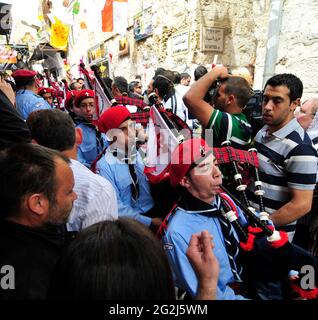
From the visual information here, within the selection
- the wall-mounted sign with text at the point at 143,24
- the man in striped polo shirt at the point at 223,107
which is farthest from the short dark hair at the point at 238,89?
the wall-mounted sign with text at the point at 143,24

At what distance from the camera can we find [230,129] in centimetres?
207

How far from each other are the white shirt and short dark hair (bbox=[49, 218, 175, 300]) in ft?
2.63

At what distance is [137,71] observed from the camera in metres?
11.3

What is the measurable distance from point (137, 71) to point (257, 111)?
8.82 meters

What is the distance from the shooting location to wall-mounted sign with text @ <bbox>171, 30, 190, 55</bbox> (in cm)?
805

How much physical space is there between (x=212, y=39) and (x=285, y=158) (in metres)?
6.85

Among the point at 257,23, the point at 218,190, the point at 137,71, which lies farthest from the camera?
the point at 137,71

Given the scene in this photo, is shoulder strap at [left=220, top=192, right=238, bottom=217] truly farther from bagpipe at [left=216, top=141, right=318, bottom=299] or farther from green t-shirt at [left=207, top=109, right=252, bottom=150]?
green t-shirt at [left=207, top=109, right=252, bottom=150]

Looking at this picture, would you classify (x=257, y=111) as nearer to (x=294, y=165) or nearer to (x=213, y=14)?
(x=294, y=165)

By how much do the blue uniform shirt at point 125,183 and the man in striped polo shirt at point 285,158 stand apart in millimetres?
892

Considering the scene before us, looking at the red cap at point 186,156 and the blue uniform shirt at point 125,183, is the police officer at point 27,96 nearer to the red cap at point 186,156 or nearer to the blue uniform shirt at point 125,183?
the blue uniform shirt at point 125,183
